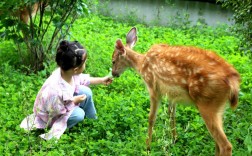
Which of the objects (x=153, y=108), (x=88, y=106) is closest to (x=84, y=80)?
(x=88, y=106)

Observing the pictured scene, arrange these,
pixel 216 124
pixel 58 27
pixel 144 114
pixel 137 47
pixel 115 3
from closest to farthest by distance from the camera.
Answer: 1. pixel 216 124
2. pixel 144 114
3. pixel 58 27
4. pixel 137 47
5. pixel 115 3

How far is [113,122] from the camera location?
611cm

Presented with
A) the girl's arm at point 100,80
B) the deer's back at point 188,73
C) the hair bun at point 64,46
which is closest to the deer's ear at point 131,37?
the girl's arm at point 100,80

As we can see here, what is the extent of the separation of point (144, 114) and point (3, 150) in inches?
76.0

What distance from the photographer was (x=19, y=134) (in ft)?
18.6

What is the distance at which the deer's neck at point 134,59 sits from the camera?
6475mm

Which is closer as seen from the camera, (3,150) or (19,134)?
(3,150)

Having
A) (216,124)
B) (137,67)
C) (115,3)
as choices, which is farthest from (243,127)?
(115,3)

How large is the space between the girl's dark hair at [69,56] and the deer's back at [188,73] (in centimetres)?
79

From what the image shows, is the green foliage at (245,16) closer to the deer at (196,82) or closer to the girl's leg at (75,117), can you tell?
the deer at (196,82)

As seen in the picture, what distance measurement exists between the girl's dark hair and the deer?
2.55ft

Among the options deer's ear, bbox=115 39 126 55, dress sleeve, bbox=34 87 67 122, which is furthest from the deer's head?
dress sleeve, bbox=34 87 67 122

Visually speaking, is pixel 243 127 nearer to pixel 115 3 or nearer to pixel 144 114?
pixel 144 114

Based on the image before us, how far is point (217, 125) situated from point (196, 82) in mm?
469
